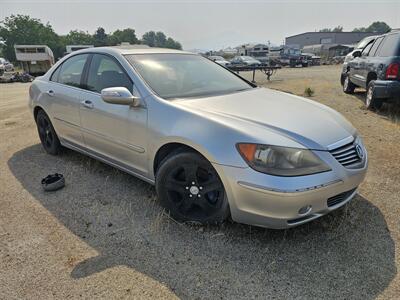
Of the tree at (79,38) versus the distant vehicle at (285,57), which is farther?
the tree at (79,38)

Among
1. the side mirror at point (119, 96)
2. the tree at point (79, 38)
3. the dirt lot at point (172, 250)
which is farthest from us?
the tree at point (79, 38)

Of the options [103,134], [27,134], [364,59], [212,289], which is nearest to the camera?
[212,289]

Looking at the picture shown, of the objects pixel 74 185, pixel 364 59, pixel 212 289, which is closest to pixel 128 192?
pixel 74 185

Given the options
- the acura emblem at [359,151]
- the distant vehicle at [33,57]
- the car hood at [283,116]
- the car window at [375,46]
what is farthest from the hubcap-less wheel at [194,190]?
the distant vehicle at [33,57]

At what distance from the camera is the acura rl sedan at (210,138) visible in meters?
2.42

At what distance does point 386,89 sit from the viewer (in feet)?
22.1

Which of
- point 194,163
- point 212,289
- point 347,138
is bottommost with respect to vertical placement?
point 212,289

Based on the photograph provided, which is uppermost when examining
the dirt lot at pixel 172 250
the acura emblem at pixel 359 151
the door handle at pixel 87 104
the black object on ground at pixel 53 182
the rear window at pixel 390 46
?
the rear window at pixel 390 46

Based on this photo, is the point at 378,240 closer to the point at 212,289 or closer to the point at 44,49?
the point at 212,289

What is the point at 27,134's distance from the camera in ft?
20.9

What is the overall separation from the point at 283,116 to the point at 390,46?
5.88 metres

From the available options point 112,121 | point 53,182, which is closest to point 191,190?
point 112,121

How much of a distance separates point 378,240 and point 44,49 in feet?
91.7

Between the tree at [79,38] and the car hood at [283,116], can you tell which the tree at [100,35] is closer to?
the tree at [79,38]
